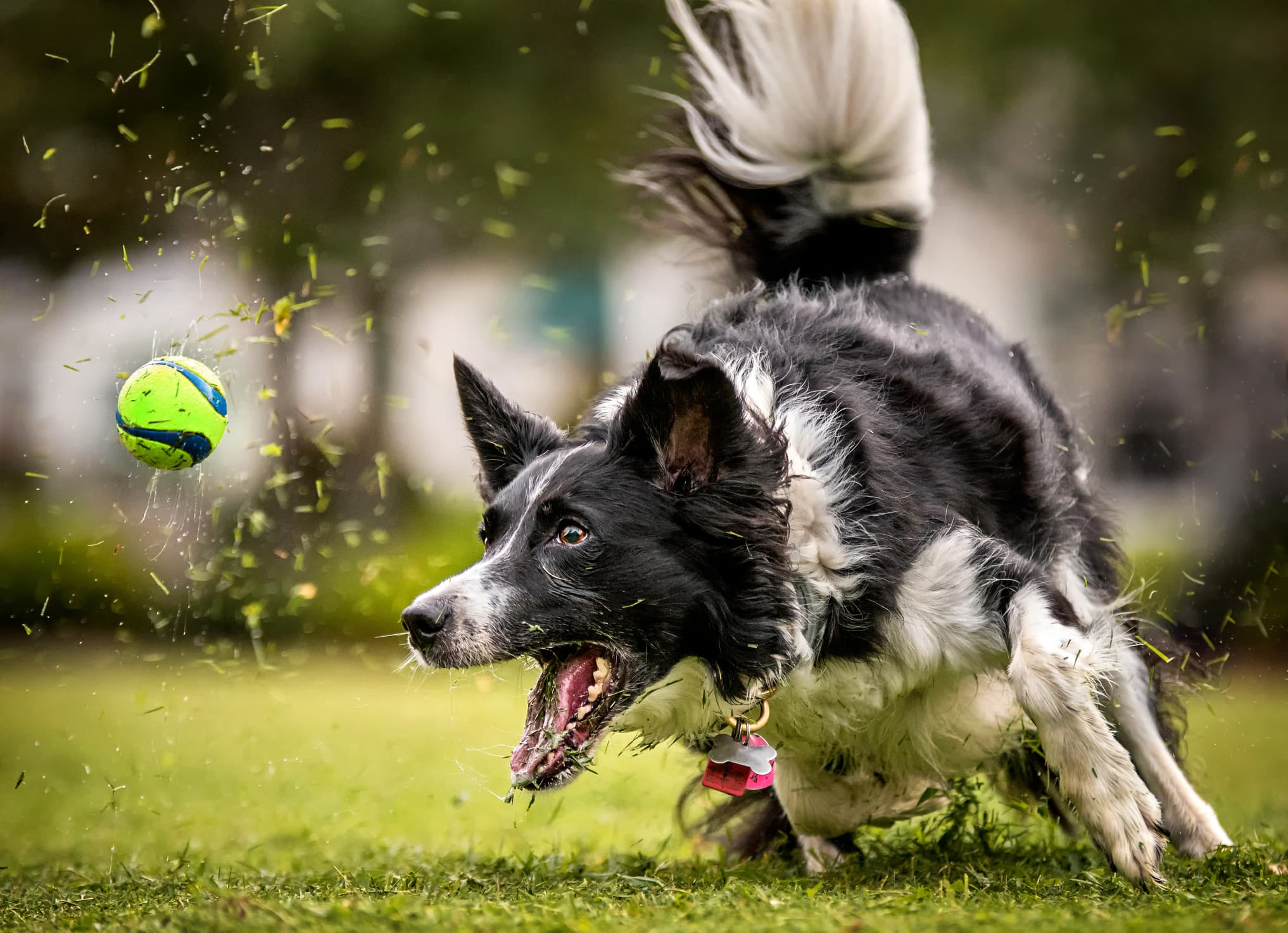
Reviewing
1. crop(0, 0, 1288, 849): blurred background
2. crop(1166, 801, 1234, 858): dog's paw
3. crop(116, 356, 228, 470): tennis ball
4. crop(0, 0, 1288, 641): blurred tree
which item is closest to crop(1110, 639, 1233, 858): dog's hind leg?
crop(1166, 801, 1234, 858): dog's paw

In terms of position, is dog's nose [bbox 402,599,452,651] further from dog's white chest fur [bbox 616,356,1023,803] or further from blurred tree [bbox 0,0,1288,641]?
blurred tree [bbox 0,0,1288,641]

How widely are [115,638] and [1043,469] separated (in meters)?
10.7

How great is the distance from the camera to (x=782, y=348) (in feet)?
13.8

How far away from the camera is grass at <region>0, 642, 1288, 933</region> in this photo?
3.16 m

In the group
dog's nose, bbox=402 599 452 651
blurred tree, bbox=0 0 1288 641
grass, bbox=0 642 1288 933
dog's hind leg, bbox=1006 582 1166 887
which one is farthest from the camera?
blurred tree, bbox=0 0 1288 641

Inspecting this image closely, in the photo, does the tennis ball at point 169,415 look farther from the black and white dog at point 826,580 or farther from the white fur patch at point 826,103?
the white fur patch at point 826,103

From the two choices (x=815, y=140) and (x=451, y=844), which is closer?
(x=451, y=844)

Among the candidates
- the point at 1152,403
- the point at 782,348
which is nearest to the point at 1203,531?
the point at 1152,403

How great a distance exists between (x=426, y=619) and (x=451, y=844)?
1.97m

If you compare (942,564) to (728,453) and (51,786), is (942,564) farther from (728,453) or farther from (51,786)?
(51,786)

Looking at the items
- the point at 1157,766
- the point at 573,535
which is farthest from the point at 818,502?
the point at 1157,766

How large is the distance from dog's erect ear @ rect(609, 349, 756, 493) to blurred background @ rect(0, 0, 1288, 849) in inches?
97.8

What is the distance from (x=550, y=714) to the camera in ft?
12.2

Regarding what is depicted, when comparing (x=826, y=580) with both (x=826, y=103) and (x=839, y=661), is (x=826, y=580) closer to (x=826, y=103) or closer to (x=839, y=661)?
(x=839, y=661)
